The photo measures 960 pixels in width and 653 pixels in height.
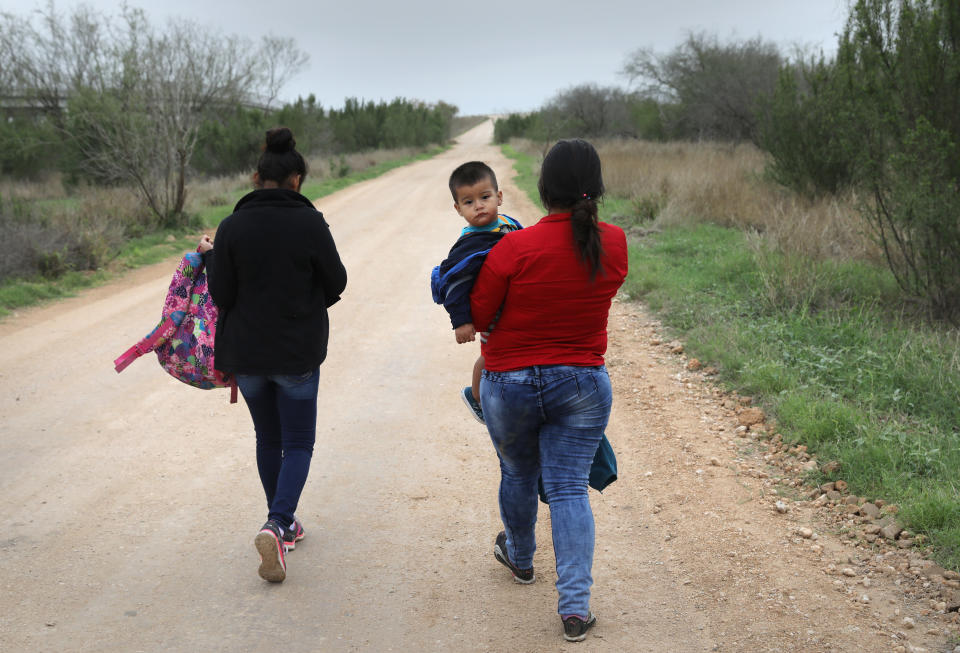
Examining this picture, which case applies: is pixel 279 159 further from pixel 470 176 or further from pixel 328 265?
pixel 470 176

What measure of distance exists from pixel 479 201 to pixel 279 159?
3.12ft

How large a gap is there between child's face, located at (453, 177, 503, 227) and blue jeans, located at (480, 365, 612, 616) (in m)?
0.56

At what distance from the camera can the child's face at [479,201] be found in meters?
2.71

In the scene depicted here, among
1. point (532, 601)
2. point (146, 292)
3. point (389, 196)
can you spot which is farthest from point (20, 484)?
point (389, 196)

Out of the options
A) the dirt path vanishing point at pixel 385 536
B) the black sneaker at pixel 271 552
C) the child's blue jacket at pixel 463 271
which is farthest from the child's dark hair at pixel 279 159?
the dirt path vanishing point at pixel 385 536

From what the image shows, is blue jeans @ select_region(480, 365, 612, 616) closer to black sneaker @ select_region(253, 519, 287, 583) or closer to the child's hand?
the child's hand

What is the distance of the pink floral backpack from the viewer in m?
3.34

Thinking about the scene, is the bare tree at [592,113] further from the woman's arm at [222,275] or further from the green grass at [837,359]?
the woman's arm at [222,275]

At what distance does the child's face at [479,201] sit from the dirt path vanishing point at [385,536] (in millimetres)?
1569

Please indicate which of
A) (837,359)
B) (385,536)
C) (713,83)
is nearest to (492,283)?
(385,536)

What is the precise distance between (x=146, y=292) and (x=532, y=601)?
26.2 feet

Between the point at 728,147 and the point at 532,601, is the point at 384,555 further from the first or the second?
the point at 728,147

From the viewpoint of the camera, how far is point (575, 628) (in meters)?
2.77

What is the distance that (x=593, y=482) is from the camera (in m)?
2.96
